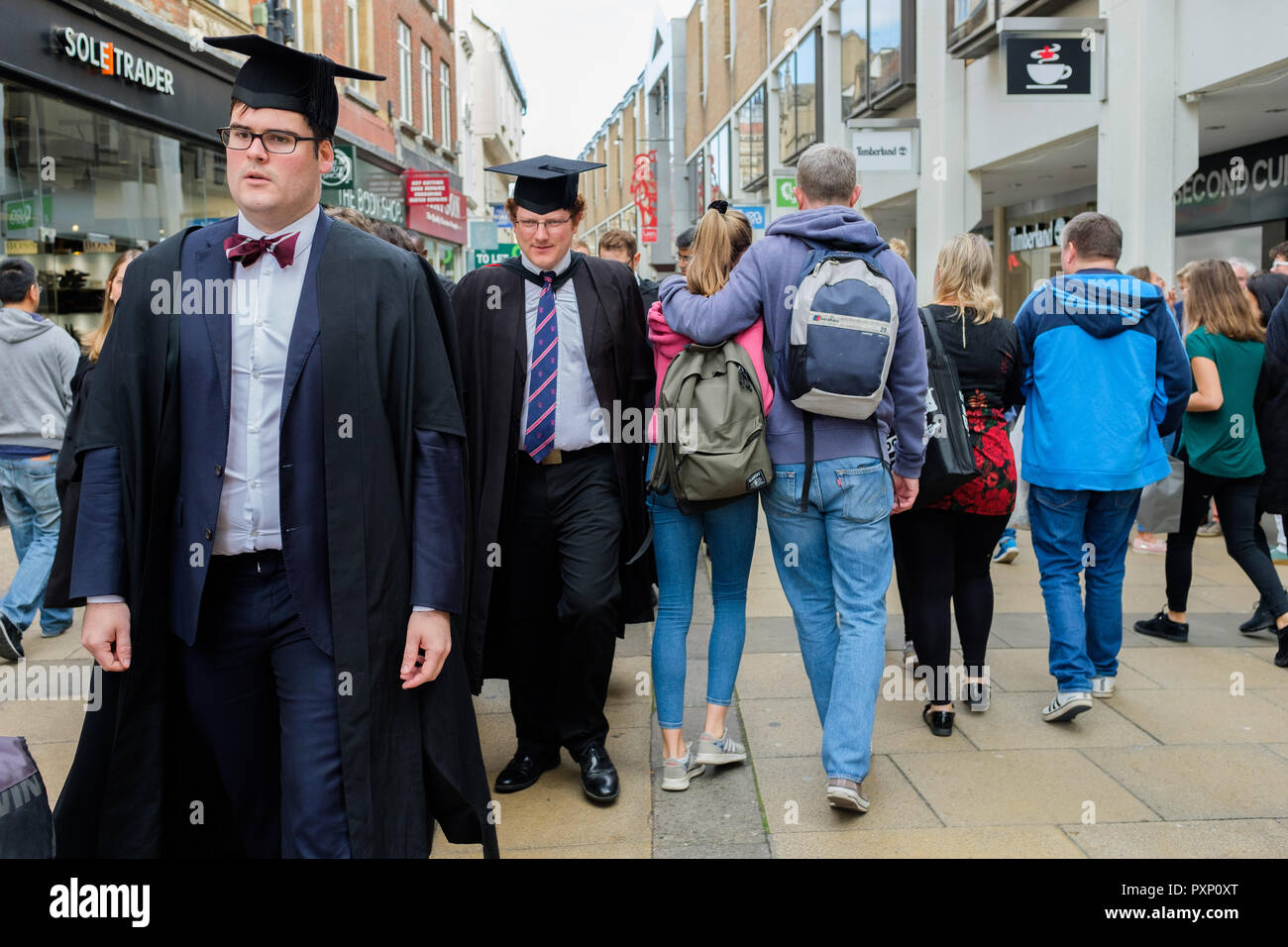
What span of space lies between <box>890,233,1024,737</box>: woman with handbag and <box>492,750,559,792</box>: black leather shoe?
1576 millimetres

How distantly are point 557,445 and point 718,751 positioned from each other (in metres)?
1.26

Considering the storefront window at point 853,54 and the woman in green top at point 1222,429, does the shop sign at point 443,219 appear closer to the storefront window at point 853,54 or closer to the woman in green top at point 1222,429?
the storefront window at point 853,54

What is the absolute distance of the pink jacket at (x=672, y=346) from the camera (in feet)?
12.5

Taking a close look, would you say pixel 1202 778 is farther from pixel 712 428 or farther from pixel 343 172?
pixel 343 172

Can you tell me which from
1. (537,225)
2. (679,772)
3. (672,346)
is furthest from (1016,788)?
(537,225)

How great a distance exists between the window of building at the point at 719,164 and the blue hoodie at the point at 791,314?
30281mm

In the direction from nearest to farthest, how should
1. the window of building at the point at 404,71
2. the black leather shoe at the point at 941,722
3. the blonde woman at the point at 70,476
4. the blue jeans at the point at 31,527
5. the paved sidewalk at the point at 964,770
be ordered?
the blonde woman at the point at 70,476 → the paved sidewalk at the point at 964,770 → the black leather shoe at the point at 941,722 → the blue jeans at the point at 31,527 → the window of building at the point at 404,71

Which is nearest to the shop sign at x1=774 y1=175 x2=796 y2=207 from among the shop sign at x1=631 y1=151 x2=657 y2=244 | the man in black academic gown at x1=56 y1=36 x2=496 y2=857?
the man in black academic gown at x1=56 y1=36 x2=496 y2=857

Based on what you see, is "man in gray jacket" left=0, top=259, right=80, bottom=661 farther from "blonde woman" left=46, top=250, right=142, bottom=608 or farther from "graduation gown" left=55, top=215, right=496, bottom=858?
"graduation gown" left=55, top=215, right=496, bottom=858

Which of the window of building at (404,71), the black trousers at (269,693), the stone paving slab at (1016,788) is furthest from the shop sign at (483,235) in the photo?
the black trousers at (269,693)

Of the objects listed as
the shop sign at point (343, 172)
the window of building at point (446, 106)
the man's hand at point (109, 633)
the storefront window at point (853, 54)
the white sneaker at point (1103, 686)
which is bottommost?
the white sneaker at point (1103, 686)
